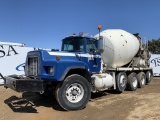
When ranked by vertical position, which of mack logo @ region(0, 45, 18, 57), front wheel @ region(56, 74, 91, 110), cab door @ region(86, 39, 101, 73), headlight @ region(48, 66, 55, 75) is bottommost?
front wheel @ region(56, 74, 91, 110)

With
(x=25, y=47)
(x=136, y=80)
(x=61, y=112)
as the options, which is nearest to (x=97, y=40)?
(x=61, y=112)

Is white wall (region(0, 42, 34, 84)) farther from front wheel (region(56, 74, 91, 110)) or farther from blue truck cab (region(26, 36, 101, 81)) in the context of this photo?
front wheel (region(56, 74, 91, 110))

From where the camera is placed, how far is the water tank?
1214 cm

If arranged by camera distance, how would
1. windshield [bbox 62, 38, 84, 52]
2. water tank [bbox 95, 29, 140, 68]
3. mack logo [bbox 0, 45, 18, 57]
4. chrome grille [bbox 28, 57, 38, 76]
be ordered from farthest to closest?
mack logo [bbox 0, 45, 18, 57]
water tank [bbox 95, 29, 140, 68]
windshield [bbox 62, 38, 84, 52]
chrome grille [bbox 28, 57, 38, 76]

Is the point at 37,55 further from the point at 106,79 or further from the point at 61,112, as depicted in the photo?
the point at 106,79

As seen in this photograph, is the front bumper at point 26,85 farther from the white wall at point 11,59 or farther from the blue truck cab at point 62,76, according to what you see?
Result: the white wall at point 11,59

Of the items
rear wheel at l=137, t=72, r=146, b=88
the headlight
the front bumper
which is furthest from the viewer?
rear wheel at l=137, t=72, r=146, b=88

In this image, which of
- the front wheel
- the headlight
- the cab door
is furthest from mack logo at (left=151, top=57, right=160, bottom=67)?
the headlight

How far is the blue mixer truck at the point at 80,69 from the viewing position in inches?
324

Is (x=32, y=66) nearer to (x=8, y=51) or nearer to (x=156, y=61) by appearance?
(x=8, y=51)

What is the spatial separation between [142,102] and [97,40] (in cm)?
329

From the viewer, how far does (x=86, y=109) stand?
8727 mm

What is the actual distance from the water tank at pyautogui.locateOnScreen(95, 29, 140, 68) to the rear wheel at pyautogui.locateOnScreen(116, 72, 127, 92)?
0.56 metres

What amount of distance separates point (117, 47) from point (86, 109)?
4791 mm
